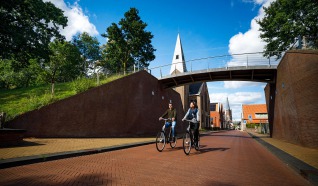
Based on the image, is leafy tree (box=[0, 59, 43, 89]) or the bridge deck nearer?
the bridge deck

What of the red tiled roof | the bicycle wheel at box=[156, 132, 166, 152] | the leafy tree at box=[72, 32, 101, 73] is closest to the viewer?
the bicycle wheel at box=[156, 132, 166, 152]

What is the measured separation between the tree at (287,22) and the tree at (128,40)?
18.7m

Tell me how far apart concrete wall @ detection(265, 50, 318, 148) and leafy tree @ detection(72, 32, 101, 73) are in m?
48.1

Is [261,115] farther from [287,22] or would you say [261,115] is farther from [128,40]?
[128,40]

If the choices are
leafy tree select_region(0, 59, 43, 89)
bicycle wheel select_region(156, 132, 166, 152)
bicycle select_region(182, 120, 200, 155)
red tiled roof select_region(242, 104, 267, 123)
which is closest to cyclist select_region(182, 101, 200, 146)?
bicycle select_region(182, 120, 200, 155)

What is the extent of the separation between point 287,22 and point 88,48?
45.9 metres

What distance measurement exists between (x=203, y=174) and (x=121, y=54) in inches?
1231

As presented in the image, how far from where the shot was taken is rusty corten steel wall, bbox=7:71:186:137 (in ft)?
35.3

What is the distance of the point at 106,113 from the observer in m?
14.4

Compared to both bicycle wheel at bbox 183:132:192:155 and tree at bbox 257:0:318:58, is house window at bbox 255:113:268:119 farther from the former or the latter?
bicycle wheel at bbox 183:132:192:155

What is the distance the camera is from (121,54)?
33.6m

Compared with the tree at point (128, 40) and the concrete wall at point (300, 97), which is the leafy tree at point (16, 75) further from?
the concrete wall at point (300, 97)

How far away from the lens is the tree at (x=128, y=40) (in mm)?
33062

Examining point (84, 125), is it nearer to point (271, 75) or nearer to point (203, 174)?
point (203, 174)
